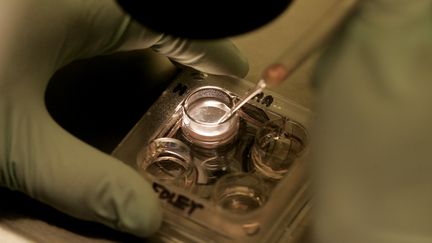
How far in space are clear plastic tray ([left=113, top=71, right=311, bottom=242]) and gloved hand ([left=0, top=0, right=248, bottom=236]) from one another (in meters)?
0.04

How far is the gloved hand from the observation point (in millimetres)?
692

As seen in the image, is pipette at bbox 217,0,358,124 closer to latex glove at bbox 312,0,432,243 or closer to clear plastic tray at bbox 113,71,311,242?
latex glove at bbox 312,0,432,243

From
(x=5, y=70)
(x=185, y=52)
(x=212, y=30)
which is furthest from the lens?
(x=185, y=52)

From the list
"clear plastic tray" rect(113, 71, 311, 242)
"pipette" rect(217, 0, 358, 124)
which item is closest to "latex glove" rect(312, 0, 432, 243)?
"pipette" rect(217, 0, 358, 124)

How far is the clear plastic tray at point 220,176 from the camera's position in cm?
72

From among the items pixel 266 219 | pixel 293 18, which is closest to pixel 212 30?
pixel 266 219

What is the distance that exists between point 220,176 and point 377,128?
0.27 metres

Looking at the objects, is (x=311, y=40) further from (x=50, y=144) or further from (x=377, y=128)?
(x=50, y=144)

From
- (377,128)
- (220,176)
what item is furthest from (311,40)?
(220,176)

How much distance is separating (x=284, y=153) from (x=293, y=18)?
0.78 feet

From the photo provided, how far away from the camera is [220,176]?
775mm

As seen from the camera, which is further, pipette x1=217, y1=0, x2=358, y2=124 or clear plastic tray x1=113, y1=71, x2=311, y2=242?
clear plastic tray x1=113, y1=71, x2=311, y2=242

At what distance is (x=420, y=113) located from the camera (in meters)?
0.53

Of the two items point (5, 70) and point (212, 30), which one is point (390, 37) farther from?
point (5, 70)
